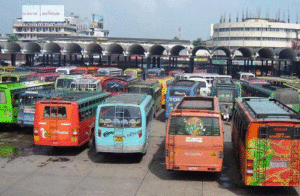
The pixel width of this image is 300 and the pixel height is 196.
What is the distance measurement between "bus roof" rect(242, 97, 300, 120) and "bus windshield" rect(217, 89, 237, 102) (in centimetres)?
1060

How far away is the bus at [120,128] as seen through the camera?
1588 cm

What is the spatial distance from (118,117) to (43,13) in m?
146

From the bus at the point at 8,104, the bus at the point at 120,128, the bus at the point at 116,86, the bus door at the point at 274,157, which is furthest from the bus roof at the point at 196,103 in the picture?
the bus at the point at 116,86

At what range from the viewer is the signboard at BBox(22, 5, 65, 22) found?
15238cm

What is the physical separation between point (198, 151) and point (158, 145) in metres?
6.64

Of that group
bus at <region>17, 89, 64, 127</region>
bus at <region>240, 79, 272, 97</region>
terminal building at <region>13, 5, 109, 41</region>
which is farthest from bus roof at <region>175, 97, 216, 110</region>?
terminal building at <region>13, 5, 109, 41</region>

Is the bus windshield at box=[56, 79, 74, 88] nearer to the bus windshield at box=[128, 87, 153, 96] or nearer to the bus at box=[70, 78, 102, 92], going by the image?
the bus at box=[70, 78, 102, 92]

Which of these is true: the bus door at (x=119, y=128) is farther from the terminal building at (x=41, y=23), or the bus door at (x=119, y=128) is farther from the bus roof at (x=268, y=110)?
the terminal building at (x=41, y=23)

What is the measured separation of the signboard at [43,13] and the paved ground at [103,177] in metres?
140

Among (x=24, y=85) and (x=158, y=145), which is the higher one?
(x=24, y=85)

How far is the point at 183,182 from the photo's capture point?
14148 millimetres

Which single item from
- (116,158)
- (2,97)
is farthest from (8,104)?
(116,158)

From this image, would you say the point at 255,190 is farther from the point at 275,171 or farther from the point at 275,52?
the point at 275,52

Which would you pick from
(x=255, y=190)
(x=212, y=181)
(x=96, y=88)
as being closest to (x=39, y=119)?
(x=212, y=181)
